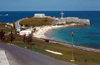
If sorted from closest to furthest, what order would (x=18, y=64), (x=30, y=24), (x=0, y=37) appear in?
(x=18, y=64), (x=0, y=37), (x=30, y=24)

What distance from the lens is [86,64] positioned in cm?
2459

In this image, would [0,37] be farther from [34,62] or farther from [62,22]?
[62,22]

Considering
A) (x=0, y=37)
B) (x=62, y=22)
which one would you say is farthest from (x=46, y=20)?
(x=0, y=37)

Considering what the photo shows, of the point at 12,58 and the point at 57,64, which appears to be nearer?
the point at 57,64

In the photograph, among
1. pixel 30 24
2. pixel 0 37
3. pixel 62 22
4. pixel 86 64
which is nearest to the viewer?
pixel 86 64

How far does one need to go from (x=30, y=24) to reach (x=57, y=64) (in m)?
102

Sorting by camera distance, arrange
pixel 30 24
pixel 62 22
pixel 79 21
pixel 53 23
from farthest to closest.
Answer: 1. pixel 79 21
2. pixel 62 22
3. pixel 53 23
4. pixel 30 24

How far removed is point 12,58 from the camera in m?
26.2

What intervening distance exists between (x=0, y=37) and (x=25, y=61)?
3099cm

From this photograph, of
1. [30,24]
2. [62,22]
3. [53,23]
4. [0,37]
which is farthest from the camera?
[62,22]

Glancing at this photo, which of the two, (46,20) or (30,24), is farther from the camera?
(46,20)


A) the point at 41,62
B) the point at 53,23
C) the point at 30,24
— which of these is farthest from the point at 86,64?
the point at 53,23

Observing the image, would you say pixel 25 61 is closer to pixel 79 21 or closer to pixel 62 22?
pixel 62 22

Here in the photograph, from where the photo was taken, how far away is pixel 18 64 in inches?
910
